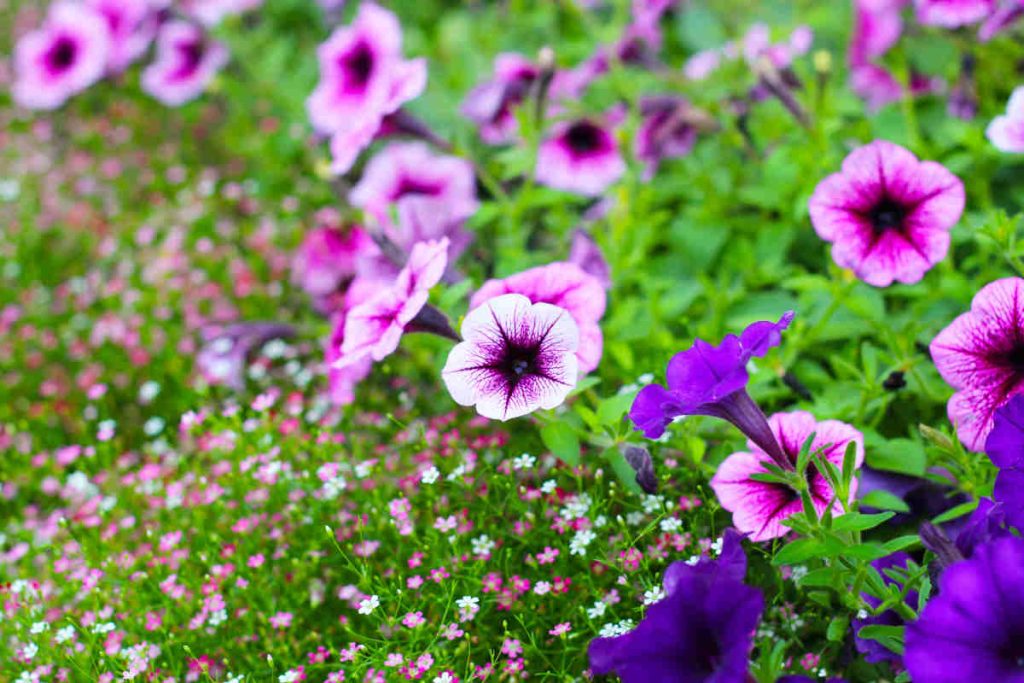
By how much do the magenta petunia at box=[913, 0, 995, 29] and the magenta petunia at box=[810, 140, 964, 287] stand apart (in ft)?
2.26

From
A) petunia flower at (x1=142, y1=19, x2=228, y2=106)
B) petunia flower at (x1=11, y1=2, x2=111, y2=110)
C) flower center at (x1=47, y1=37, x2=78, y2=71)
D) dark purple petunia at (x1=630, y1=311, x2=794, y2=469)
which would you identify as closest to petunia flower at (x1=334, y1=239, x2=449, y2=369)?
dark purple petunia at (x1=630, y1=311, x2=794, y2=469)

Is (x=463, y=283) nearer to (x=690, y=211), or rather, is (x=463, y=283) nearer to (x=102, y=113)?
(x=690, y=211)

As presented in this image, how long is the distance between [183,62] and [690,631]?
9.27 feet

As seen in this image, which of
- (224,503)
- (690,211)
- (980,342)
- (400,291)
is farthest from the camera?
(690,211)

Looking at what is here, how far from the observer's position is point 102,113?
4.10 meters

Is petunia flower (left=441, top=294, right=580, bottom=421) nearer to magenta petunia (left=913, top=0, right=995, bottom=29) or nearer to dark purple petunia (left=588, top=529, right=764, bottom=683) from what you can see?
dark purple petunia (left=588, top=529, right=764, bottom=683)

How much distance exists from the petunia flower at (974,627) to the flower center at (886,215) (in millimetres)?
711

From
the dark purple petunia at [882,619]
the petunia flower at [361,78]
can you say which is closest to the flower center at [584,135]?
the petunia flower at [361,78]

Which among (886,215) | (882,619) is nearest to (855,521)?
(882,619)

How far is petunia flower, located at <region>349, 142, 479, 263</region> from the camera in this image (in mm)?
2170

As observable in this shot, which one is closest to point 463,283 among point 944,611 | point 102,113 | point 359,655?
point 359,655

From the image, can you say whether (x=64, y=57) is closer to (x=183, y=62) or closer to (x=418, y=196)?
(x=183, y=62)

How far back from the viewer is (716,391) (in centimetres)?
129

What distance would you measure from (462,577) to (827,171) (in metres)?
1.25
